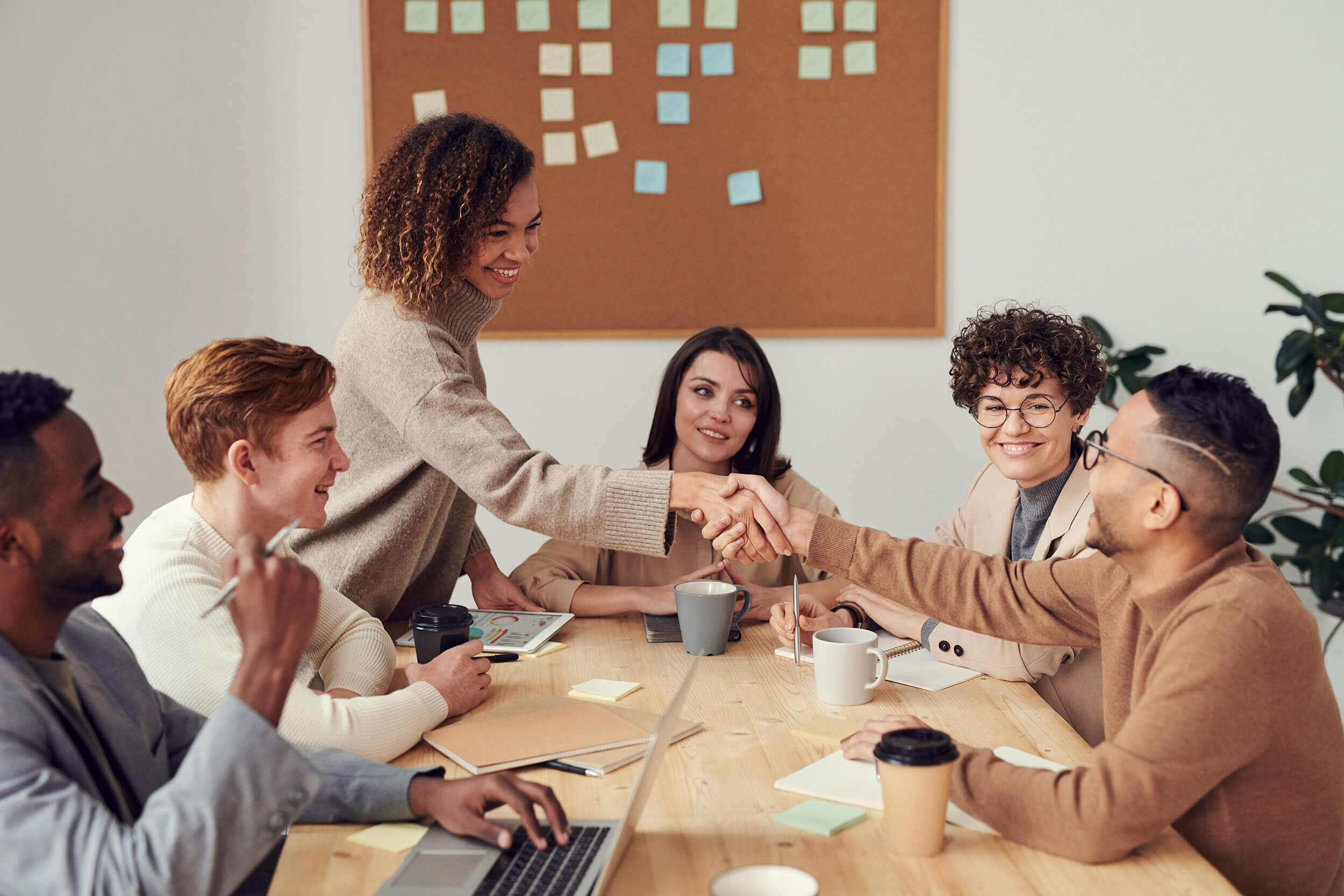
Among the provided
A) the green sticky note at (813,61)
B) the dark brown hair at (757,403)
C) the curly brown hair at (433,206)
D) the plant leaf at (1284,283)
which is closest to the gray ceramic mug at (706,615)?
the curly brown hair at (433,206)

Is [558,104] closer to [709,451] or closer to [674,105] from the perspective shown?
[674,105]

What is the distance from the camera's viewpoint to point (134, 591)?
1247mm

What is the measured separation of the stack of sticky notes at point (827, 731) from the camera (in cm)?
127

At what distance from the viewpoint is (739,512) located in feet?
5.84

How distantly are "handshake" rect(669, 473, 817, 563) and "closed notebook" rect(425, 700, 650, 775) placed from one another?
47 cm

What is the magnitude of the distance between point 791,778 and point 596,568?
1.11 m

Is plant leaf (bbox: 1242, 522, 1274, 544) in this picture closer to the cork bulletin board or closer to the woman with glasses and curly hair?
the cork bulletin board

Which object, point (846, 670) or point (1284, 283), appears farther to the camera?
point (1284, 283)

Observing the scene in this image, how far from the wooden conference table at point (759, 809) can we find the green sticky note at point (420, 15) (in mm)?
2076

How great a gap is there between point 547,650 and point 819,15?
6.94 ft

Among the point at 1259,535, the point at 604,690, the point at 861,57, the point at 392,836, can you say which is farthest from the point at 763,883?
the point at 861,57

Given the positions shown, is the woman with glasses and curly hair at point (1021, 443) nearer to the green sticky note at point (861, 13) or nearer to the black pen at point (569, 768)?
the black pen at point (569, 768)

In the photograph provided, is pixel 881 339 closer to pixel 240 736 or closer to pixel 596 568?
pixel 596 568

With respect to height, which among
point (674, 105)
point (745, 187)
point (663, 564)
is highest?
point (674, 105)
